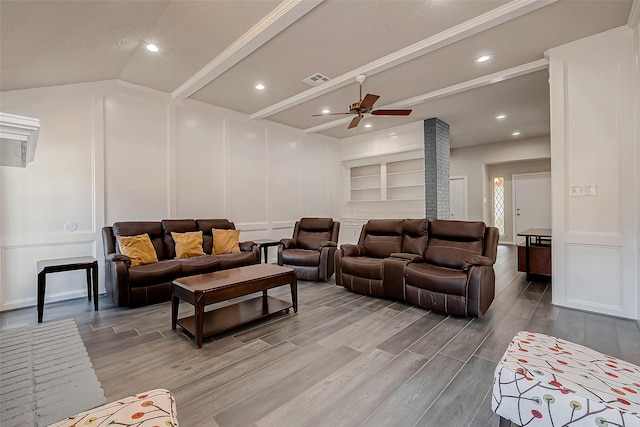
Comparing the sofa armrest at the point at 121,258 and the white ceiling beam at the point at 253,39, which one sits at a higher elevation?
the white ceiling beam at the point at 253,39

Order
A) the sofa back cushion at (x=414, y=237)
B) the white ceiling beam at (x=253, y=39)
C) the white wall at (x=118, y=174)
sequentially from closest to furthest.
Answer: the white ceiling beam at (x=253, y=39) < the white wall at (x=118, y=174) < the sofa back cushion at (x=414, y=237)

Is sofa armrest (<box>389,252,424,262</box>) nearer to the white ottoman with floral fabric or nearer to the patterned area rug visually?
the white ottoman with floral fabric

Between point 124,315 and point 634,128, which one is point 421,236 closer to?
point 634,128

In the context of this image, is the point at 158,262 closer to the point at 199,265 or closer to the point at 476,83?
the point at 199,265

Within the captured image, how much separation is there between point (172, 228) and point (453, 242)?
13.0 ft

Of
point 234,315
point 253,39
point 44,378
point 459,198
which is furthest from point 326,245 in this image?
point 459,198

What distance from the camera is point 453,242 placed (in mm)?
3662

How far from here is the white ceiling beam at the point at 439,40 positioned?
99.9 inches

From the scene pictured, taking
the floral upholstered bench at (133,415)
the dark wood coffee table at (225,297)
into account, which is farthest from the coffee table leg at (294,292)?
the floral upholstered bench at (133,415)

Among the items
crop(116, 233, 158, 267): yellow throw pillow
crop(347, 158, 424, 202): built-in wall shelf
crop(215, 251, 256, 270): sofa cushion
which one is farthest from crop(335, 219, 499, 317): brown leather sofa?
crop(347, 158, 424, 202): built-in wall shelf

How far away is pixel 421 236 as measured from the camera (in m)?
3.95

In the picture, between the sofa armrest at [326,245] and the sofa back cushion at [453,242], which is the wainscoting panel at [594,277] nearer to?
the sofa back cushion at [453,242]

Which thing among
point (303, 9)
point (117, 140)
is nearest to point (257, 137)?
point (117, 140)

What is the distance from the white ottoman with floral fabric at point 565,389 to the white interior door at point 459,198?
7.59m
